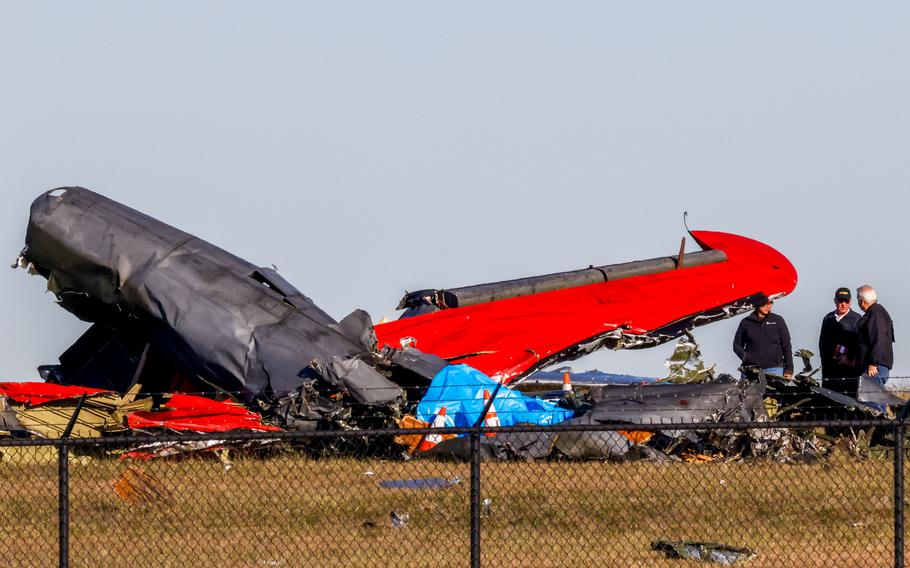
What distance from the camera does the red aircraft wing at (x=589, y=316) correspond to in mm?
17984

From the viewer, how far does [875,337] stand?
15.9 metres

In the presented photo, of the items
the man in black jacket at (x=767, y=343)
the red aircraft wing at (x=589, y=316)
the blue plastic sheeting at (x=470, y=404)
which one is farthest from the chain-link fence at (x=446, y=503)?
the red aircraft wing at (x=589, y=316)

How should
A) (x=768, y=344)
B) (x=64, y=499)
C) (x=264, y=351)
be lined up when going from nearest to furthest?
(x=64, y=499) → (x=264, y=351) → (x=768, y=344)

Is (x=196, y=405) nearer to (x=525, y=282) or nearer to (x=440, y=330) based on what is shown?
(x=440, y=330)

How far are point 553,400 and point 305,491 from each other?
4.66 meters

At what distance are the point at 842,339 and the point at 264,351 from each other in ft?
23.4

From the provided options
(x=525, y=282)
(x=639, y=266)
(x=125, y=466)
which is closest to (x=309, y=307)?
(x=125, y=466)

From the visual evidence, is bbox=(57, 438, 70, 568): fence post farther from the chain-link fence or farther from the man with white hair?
the man with white hair

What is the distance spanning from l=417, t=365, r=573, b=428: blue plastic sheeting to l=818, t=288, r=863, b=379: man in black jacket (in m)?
3.85

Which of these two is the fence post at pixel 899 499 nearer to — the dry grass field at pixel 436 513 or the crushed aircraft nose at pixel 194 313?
the dry grass field at pixel 436 513

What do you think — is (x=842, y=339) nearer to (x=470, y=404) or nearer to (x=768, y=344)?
(x=768, y=344)

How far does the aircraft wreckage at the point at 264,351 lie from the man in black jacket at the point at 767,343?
4.22ft

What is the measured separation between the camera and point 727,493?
481 inches

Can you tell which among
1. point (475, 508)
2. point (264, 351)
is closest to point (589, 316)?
point (264, 351)
